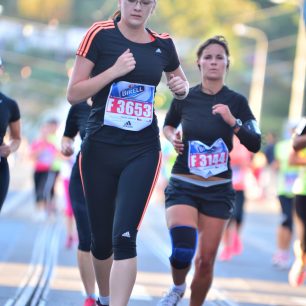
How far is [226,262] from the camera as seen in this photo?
562 inches

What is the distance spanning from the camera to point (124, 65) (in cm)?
645

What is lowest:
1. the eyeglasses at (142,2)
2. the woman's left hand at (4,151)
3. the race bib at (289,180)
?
the race bib at (289,180)

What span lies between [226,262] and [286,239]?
2.72 ft

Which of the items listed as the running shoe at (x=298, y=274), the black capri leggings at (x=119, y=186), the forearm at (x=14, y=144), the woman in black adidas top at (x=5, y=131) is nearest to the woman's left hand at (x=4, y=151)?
the woman in black adidas top at (x=5, y=131)

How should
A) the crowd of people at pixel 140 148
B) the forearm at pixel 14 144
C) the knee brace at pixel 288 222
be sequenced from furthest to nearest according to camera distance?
the knee brace at pixel 288 222 < the forearm at pixel 14 144 < the crowd of people at pixel 140 148

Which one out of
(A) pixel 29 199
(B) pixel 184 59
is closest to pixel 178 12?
(B) pixel 184 59

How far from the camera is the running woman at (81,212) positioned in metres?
8.27

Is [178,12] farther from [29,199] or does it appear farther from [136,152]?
[136,152]

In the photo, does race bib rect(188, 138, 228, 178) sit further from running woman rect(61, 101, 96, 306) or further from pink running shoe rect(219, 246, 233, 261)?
pink running shoe rect(219, 246, 233, 261)

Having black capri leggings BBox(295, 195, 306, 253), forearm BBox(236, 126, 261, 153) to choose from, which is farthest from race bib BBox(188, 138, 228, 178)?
black capri leggings BBox(295, 195, 306, 253)

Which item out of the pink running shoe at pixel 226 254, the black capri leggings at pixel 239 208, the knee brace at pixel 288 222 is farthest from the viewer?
the black capri leggings at pixel 239 208

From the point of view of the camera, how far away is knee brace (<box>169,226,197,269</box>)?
7945 mm

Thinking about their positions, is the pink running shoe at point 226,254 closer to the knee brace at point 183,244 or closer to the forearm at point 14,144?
the forearm at point 14,144

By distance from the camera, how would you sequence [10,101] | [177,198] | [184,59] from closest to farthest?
[177,198] < [10,101] < [184,59]
